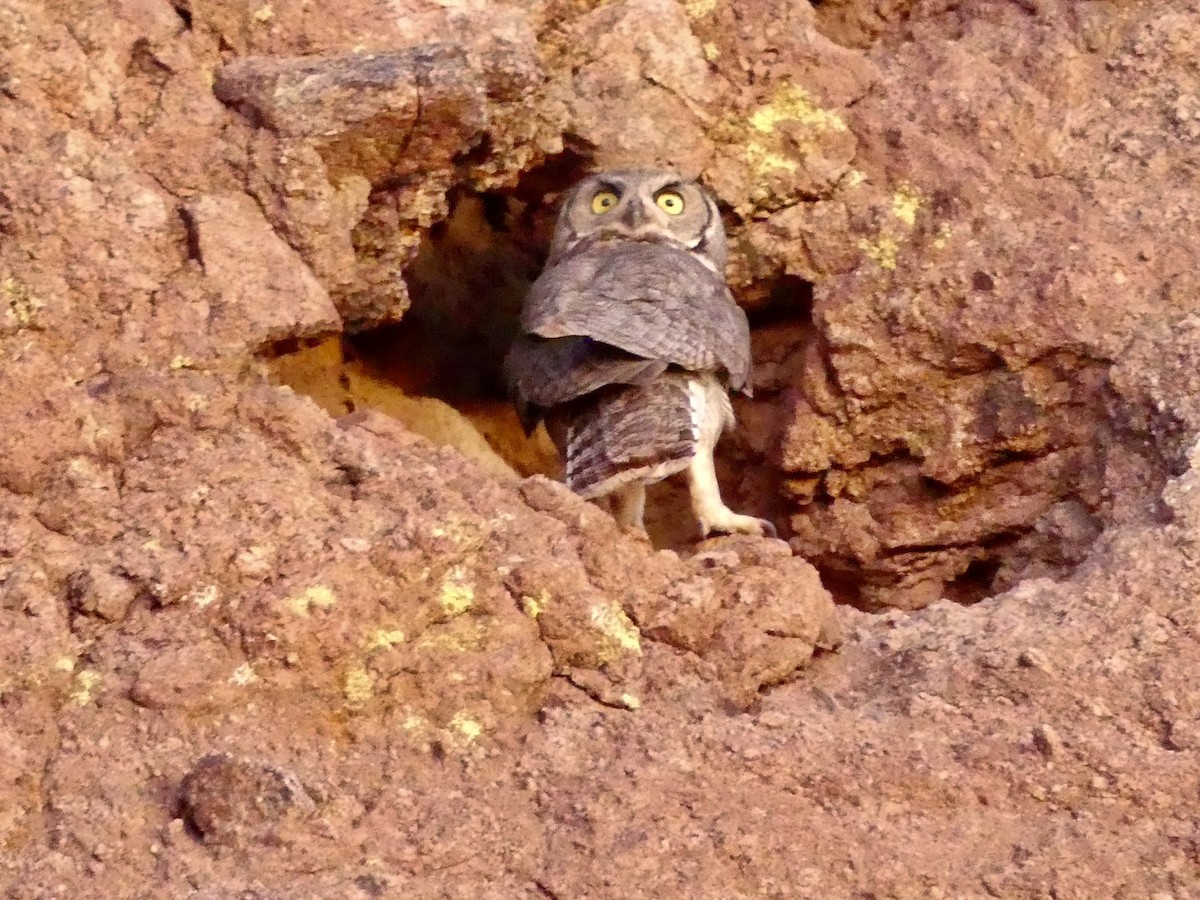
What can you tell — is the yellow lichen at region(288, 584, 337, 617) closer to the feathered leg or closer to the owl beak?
the feathered leg

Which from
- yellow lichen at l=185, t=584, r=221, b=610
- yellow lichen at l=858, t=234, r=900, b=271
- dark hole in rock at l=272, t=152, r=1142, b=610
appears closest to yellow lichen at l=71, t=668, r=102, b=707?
yellow lichen at l=185, t=584, r=221, b=610

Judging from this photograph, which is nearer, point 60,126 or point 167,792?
point 167,792

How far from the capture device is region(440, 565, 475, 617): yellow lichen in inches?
83.6

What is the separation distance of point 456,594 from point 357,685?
0.21 meters

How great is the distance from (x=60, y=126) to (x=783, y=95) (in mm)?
1559

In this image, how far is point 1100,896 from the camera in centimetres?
180

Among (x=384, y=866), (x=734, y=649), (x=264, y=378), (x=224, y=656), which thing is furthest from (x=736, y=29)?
(x=384, y=866)

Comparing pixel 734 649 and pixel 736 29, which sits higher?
pixel 736 29

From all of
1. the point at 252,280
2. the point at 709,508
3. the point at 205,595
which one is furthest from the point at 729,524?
the point at 205,595

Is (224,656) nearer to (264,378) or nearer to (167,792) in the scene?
(167,792)

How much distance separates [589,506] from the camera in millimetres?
2352

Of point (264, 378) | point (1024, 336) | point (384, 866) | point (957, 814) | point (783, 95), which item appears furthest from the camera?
point (783, 95)

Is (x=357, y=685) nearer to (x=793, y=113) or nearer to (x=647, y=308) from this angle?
(x=647, y=308)

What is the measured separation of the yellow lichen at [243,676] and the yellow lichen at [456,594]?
0.29m
